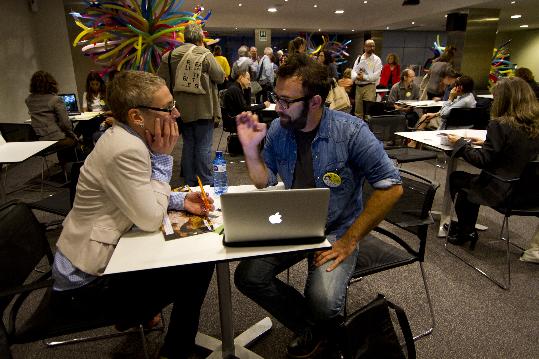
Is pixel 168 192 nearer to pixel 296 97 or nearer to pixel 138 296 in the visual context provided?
pixel 138 296

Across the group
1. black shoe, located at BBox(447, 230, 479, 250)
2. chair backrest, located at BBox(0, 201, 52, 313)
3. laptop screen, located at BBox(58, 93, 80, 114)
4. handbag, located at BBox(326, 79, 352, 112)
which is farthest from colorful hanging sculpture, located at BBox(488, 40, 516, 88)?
chair backrest, located at BBox(0, 201, 52, 313)

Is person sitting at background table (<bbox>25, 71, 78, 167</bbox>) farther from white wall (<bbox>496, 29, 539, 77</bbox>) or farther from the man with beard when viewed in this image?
white wall (<bbox>496, 29, 539, 77</bbox>)

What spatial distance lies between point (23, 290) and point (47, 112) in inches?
131

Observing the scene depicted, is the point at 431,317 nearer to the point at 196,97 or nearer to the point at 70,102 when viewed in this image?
the point at 196,97

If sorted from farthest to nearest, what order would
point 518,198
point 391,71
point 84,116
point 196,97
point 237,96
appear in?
1. point 391,71
2. point 237,96
3. point 84,116
4. point 196,97
5. point 518,198

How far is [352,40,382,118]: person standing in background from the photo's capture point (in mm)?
6453

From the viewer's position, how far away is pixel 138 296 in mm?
1400

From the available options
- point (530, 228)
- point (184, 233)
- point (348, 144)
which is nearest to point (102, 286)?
point (184, 233)

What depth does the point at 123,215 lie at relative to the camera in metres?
1.38

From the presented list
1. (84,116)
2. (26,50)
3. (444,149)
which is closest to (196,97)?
(84,116)

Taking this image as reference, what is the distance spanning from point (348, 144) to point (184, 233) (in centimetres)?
77

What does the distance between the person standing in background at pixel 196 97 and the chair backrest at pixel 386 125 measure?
5.13 feet

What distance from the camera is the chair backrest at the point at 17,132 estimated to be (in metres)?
3.43

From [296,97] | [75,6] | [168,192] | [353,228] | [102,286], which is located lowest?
[102,286]
